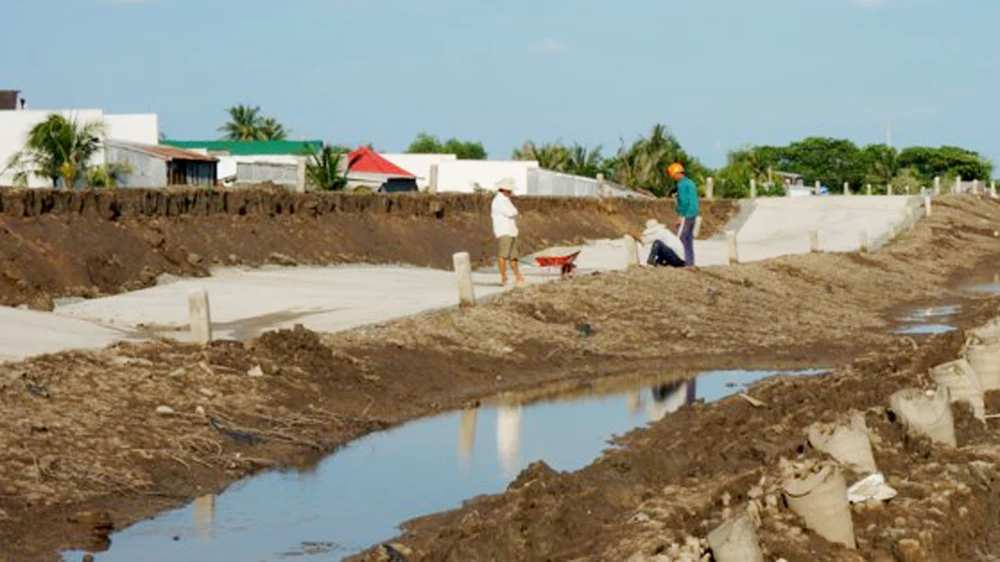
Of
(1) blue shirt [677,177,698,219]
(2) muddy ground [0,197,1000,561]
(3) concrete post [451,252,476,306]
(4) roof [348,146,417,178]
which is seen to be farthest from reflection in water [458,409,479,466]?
(4) roof [348,146,417,178]

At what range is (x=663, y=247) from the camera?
3291 centimetres

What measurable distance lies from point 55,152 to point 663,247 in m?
25.8

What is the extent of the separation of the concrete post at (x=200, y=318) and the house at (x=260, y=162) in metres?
23.2

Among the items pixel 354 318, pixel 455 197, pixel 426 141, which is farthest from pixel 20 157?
pixel 426 141

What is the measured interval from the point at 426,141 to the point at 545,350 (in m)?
104

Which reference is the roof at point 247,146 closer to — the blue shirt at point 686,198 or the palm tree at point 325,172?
the palm tree at point 325,172

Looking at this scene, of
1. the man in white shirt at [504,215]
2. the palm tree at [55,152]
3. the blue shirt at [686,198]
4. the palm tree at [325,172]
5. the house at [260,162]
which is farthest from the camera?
the house at [260,162]

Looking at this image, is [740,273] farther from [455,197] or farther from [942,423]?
[942,423]

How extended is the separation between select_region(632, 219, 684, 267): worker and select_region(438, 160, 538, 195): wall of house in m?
43.6

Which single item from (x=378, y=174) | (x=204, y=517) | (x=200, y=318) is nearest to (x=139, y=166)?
(x=378, y=174)

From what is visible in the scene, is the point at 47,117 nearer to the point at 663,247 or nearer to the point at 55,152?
the point at 55,152

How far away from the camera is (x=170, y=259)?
3203 cm

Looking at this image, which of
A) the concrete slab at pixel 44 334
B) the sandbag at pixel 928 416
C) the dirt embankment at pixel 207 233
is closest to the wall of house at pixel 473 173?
the dirt embankment at pixel 207 233

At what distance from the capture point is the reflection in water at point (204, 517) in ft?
44.0
